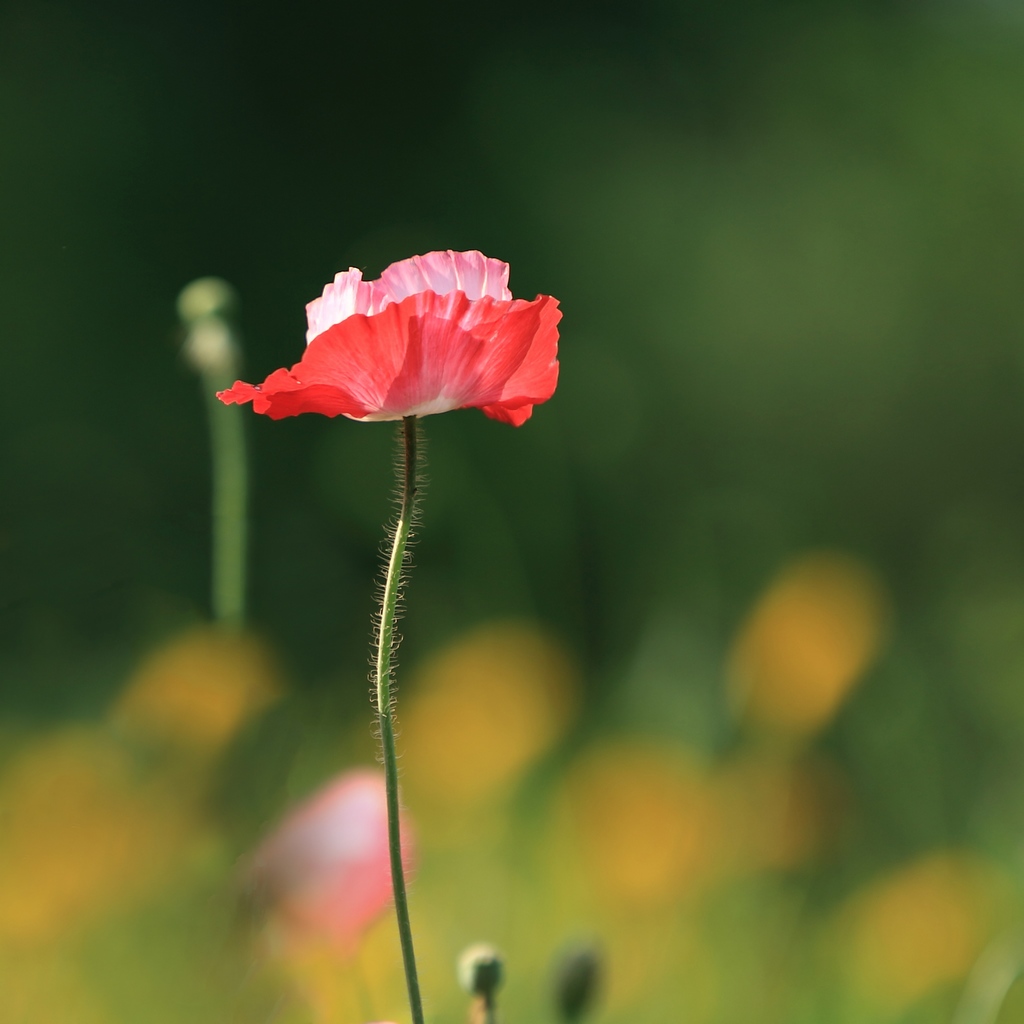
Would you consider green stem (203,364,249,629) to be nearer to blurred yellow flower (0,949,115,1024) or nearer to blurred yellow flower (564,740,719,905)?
blurred yellow flower (0,949,115,1024)

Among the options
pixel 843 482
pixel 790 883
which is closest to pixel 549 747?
pixel 790 883

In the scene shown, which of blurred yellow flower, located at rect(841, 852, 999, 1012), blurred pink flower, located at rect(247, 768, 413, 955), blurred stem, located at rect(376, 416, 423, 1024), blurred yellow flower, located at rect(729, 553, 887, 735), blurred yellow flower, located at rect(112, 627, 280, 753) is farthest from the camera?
blurred yellow flower, located at rect(729, 553, 887, 735)

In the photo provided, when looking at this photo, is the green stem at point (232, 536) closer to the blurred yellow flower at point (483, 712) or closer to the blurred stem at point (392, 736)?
the blurred stem at point (392, 736)

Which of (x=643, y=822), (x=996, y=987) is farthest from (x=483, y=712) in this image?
(x=996, y=987)

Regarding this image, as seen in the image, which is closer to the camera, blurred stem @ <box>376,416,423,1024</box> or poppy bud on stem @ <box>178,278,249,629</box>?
blurred stem @ <box>376,416,423,1024</box>

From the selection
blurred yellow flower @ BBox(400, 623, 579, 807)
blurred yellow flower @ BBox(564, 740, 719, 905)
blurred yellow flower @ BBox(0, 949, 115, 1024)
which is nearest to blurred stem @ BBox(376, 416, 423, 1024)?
blurred yellow flower @ BBox(0, 949, 115, 1024)

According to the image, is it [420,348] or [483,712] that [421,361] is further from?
[483,712]

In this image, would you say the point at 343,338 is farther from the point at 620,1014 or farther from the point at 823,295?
the point at 823,295
